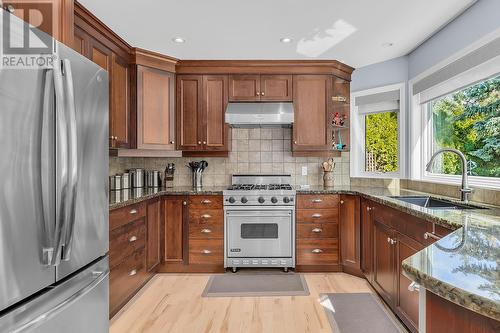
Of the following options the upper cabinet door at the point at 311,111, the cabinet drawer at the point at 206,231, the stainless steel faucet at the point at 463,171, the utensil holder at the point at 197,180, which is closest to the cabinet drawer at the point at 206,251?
the cabinet drawer at the point at 206,231

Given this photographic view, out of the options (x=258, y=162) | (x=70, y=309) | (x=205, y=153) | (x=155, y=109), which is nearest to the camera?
(x=70, y=309)

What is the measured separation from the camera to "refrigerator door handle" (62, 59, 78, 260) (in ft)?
4.08

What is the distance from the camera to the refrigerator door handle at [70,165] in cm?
124

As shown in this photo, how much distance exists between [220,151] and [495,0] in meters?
2.81

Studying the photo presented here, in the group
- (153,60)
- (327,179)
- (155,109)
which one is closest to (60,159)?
(155,109)

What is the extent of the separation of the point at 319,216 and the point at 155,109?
2.17 metres

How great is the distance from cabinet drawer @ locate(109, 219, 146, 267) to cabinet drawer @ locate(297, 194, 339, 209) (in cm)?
166

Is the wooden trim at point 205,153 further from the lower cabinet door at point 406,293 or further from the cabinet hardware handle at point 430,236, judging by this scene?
the cabinet hardware handle at point 430,236

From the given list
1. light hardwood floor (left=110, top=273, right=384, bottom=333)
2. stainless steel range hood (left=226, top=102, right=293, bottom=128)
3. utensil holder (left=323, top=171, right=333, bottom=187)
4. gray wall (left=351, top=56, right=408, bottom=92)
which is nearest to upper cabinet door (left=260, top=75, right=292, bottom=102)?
stainless steel range hood (left=226, top=102, right=293, bottom=128)

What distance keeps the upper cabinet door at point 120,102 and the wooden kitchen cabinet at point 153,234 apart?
0.69 metres

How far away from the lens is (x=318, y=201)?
3553 millimetres

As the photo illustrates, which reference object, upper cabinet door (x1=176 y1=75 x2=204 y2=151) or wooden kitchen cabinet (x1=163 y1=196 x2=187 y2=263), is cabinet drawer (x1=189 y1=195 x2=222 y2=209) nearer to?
wooden kitchen cabinet (x1=163 y1=196 x2=187 y2=263)

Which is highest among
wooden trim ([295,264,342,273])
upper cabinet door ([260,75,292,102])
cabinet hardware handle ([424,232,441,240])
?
upper cabinet door ([260,75,292,102])

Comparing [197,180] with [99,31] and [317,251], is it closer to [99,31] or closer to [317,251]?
[317,251]
